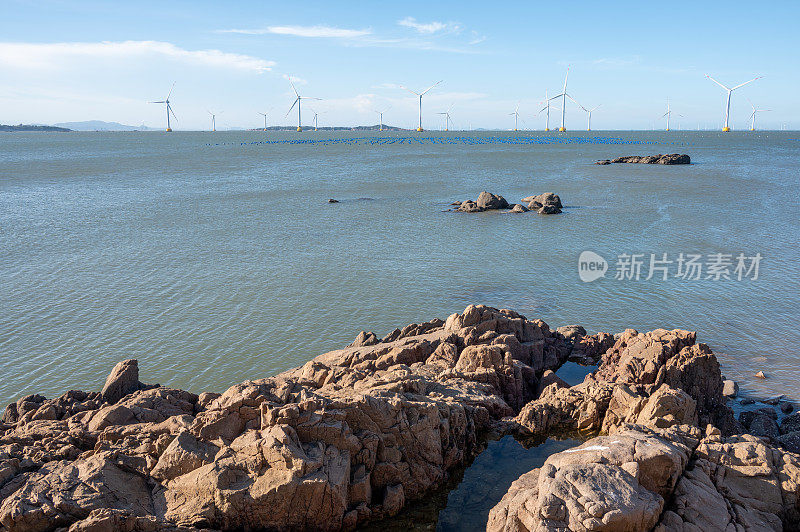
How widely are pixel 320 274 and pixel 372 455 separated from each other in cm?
1994

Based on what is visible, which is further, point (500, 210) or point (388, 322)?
point (500, 210)

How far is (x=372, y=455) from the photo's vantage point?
11930 millimetres

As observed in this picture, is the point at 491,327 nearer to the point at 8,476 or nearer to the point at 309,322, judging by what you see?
the point at 309,322

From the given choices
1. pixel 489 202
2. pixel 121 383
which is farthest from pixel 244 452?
pixel 489 202

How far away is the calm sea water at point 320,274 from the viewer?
21031 mm

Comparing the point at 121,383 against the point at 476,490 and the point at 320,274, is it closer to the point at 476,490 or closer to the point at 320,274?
the point at 476,490

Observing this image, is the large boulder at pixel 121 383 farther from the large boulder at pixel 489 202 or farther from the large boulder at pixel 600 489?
the large boulder at pixel 489 202

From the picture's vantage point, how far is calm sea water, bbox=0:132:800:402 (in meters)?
21.0

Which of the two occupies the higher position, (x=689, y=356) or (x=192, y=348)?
(x=689, y=356)

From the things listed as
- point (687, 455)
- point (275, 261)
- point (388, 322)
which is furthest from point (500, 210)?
point (687, 455)

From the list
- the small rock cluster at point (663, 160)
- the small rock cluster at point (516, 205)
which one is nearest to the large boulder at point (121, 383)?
the small rock cluster at point (516, 205)

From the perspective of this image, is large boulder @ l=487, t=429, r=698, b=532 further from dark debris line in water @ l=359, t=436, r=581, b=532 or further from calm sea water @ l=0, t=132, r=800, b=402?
calm sea water @ l=0, t=132, r=800, b=402

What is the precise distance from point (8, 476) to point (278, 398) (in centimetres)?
492

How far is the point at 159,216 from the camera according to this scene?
49594mm
